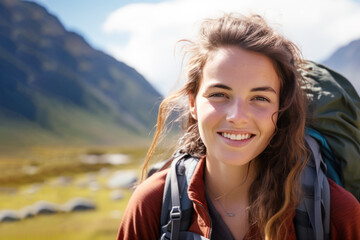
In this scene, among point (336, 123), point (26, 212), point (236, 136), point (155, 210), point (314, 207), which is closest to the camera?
point (314, 207)

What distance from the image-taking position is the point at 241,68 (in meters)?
1.72

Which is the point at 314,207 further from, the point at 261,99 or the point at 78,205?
the point at 78,205

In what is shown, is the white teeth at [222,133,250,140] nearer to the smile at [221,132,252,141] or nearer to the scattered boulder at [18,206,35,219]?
the smile at [221,132,252,141]

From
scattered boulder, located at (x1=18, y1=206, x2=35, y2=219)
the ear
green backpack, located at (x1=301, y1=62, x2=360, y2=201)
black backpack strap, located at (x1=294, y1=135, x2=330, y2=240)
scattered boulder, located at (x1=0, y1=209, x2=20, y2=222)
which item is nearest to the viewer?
black backpack strap, located at (x1=294, y1=135, x2=330, y2=240)

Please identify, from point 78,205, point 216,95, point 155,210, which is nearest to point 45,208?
point 78,205

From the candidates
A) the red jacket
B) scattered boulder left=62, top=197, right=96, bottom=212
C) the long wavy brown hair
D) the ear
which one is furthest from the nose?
scattered boulder left=62, top=197, right=96, bottom=212

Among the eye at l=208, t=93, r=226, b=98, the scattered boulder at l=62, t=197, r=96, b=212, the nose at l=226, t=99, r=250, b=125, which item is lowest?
the nose at l=226, t=99, r=250, b=125

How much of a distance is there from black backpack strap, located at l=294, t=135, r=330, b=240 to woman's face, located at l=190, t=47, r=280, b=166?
1.06 feet

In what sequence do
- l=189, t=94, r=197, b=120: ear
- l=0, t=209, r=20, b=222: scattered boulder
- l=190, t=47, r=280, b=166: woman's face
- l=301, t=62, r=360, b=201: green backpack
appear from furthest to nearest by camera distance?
1. l=0, t=209, r=20, b=222: scattered boulder
2. l=189, t=94, r=197, b=120: ear
3. l=301, t=62, r=360, b=201: green backpack
4. l=190, t=47, r=280, b=166: woman's face

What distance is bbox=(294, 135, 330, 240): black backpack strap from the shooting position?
160 centimetres

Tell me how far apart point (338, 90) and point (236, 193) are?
935 mm

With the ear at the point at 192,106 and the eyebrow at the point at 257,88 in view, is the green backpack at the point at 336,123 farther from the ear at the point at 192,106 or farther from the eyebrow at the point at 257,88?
the ear at the point at 192,106

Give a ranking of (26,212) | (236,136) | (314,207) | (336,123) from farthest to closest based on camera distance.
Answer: (26,212)
(336,123)
(236,136)
(314,207)

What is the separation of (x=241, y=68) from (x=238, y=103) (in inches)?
7.7
